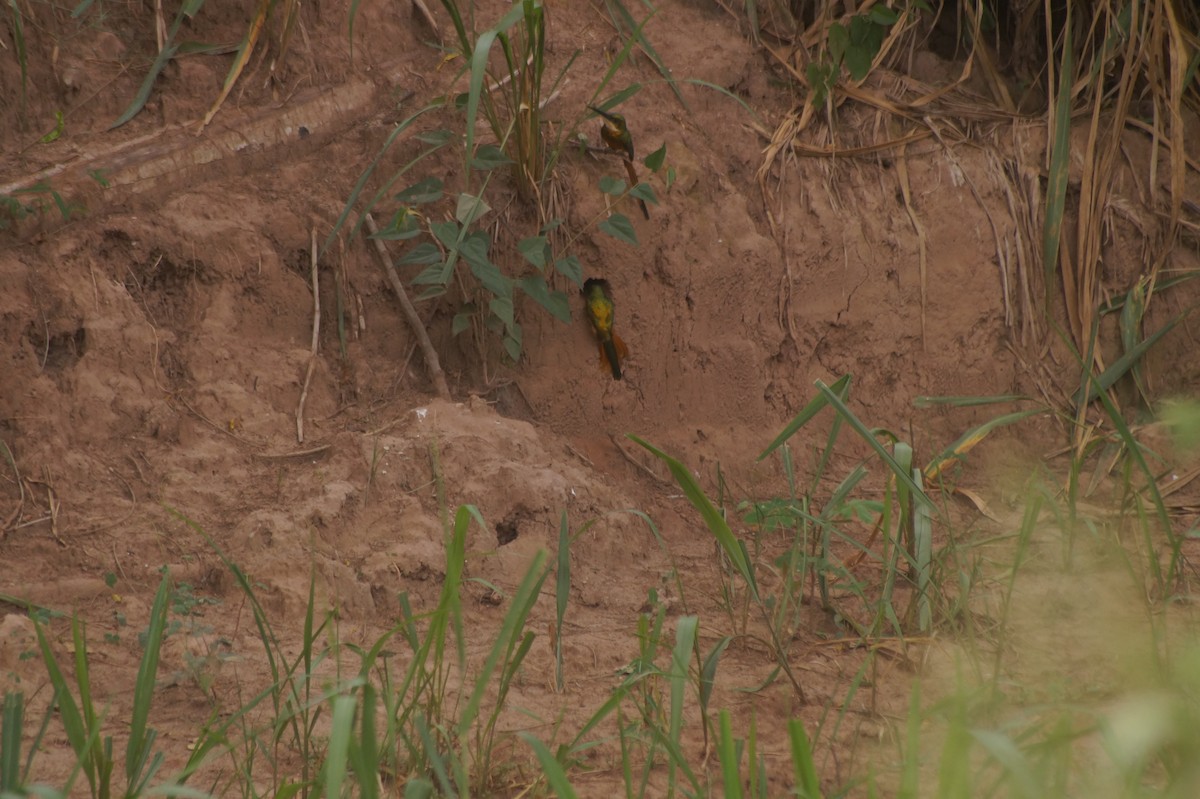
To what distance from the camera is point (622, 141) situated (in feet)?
10.7

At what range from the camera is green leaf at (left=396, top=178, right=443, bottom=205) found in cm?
294

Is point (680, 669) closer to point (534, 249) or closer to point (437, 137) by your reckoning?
point (534, 249)

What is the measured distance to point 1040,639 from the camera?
7.24ft

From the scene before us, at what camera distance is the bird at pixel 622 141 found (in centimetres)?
320

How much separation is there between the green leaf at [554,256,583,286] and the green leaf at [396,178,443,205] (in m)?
0.36

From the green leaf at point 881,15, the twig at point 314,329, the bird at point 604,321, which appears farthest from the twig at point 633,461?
the green leaf at point 881,15

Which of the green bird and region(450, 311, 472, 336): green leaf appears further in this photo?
the green bird

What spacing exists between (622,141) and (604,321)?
52 cm

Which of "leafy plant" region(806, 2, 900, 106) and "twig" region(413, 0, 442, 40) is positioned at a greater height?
"twig" region(413, 0, 442, 40)

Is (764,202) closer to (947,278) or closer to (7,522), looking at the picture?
(947,278)

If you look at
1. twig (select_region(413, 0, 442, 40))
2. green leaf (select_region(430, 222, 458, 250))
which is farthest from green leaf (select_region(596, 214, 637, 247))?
twig (select_region(413, 0, 442, 40))

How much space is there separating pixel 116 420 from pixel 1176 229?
3222 millimetres

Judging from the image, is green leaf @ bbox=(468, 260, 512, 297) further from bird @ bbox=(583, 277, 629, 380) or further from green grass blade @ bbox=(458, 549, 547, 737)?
green grass blade @ bbox=(458, 549, 547, 737)

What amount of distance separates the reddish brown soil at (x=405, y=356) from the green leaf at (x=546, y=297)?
23 centimetres
